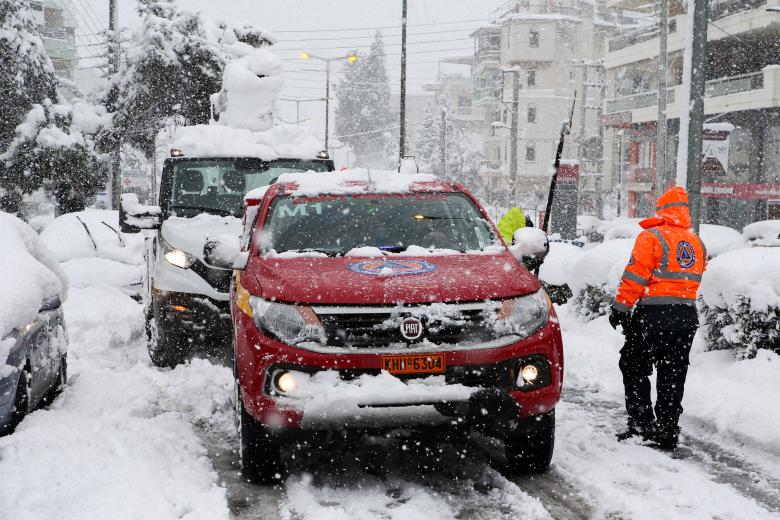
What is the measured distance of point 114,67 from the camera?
84.8ft

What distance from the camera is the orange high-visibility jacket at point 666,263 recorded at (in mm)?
5770

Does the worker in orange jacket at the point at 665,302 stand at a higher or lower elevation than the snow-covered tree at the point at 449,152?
lower

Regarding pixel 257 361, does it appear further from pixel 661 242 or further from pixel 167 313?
pixel 167 313

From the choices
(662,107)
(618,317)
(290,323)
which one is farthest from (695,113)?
(662,107)

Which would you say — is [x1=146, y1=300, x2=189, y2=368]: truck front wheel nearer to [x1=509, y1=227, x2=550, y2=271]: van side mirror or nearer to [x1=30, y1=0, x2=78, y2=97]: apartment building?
[x1=509, y1=227, x2=550, y2=271]: van side mirror

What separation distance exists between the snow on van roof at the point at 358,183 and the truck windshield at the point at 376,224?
8 cm

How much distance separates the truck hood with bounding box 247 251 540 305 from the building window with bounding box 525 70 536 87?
69218 millimetres

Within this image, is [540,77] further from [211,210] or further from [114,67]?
[211,210]

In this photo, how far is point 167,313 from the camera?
8.19 meters

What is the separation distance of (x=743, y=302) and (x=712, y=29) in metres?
33.3

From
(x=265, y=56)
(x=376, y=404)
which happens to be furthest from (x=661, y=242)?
(x=265, y=56)

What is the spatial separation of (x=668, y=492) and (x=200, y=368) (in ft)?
15.6

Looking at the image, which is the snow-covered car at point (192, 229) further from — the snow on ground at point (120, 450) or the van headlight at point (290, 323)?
the van headlight at point (290, 323)

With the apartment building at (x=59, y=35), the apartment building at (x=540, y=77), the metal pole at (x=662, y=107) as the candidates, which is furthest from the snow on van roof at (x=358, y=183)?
the apartment building at (x=540, y=77)
